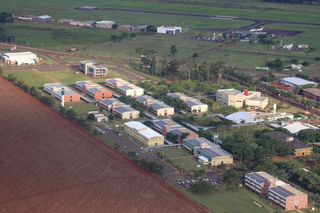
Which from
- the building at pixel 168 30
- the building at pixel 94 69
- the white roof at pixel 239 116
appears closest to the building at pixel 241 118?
the white roof at pixel 239 116

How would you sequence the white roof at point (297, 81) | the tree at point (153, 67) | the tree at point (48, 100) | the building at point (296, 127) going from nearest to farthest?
the building at point (296, 127)
the tree at point (48, 100)
the white roof at point (297, 81)
the tree at point (153, 67)

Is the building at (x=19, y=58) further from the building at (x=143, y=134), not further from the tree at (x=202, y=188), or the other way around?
the tree at (x=202, y=188)

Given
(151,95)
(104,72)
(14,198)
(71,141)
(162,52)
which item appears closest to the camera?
(14,198)

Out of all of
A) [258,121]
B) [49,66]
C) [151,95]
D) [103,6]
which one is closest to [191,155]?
[258,121]

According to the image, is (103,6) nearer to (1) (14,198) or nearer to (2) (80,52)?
(2) (80,52)

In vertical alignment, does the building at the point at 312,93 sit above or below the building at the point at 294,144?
above

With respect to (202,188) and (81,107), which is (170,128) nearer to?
(81,107)
